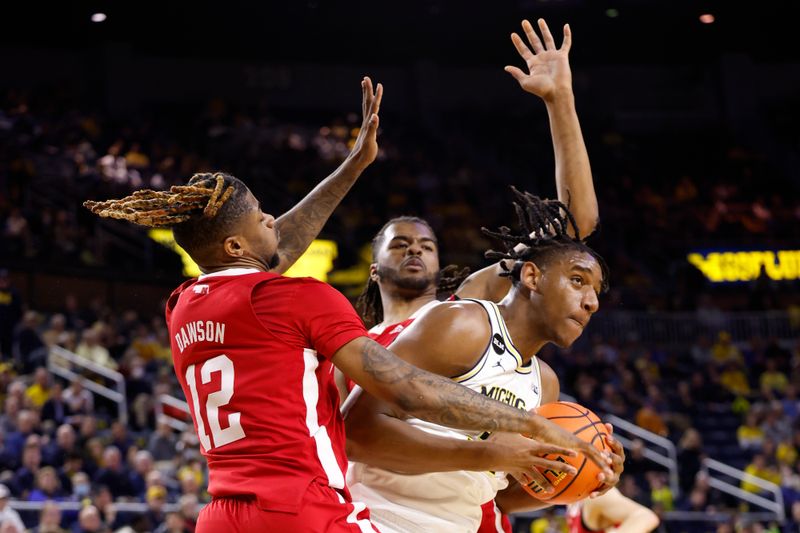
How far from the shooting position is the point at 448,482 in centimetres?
376

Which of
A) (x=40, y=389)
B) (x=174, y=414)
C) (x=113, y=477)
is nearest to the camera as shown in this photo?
(x=113, y=477)

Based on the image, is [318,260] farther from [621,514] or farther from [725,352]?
[621,514]

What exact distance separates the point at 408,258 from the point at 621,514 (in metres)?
2.31

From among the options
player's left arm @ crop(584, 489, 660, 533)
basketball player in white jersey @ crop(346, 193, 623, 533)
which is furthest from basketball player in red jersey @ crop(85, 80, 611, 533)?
player's left arm @ crop(584, 489, 660, 533)

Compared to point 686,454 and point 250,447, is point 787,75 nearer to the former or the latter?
point 686,454

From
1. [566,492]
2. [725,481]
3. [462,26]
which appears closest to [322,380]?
[566,492]

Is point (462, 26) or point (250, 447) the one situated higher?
point (462, 26)

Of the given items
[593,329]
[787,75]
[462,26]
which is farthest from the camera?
[787,75]

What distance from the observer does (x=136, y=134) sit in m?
18.9

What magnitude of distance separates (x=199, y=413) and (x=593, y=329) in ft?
53.0

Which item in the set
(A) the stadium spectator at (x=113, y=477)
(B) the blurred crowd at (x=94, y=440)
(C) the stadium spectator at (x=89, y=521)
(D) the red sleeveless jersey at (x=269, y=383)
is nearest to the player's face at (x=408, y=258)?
(D) the red sleeveless jersey at (x=269, y=383)

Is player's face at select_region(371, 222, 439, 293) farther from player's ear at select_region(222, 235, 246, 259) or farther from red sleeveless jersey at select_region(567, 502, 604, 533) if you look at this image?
red sleeveless jersey at select_region(567, 502, 604, 533)

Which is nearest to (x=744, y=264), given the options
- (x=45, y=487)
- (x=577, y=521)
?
(x=45, y=487)

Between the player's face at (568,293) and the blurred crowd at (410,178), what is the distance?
12.1 metres
